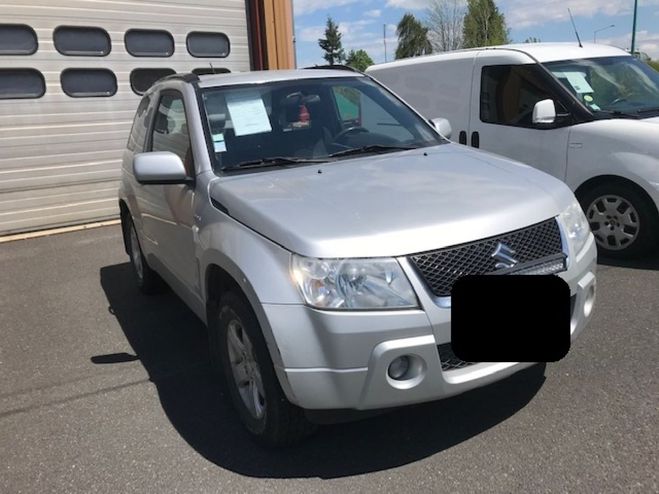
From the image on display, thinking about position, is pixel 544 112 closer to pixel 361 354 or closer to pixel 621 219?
pixel 621 219

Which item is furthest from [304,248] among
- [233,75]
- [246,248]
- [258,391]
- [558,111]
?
[558,111]

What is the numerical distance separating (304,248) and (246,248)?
0.36 metres

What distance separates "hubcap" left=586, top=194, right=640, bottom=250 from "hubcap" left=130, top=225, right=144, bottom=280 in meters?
3.85

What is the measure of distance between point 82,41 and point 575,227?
7333 mm

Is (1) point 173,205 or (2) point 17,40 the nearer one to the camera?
(1) point 173,205

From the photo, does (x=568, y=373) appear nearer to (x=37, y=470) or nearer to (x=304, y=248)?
(x=304, y=248)

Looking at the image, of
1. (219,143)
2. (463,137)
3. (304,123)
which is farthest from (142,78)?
(219,143)

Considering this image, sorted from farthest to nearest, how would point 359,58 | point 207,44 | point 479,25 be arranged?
point 359,58 → point 479,25 → point 207,44

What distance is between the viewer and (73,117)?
8250mm

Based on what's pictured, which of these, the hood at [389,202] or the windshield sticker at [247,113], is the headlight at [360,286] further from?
the windshield sticker at [247,113]

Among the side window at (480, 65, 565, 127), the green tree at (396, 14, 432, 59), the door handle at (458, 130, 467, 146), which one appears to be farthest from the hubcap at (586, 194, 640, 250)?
the green tree at (396, 14, 432, 59)

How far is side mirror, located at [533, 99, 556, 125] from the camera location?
534 centimetres

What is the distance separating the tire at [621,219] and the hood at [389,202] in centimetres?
221

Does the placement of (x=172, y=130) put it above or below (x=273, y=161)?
above
